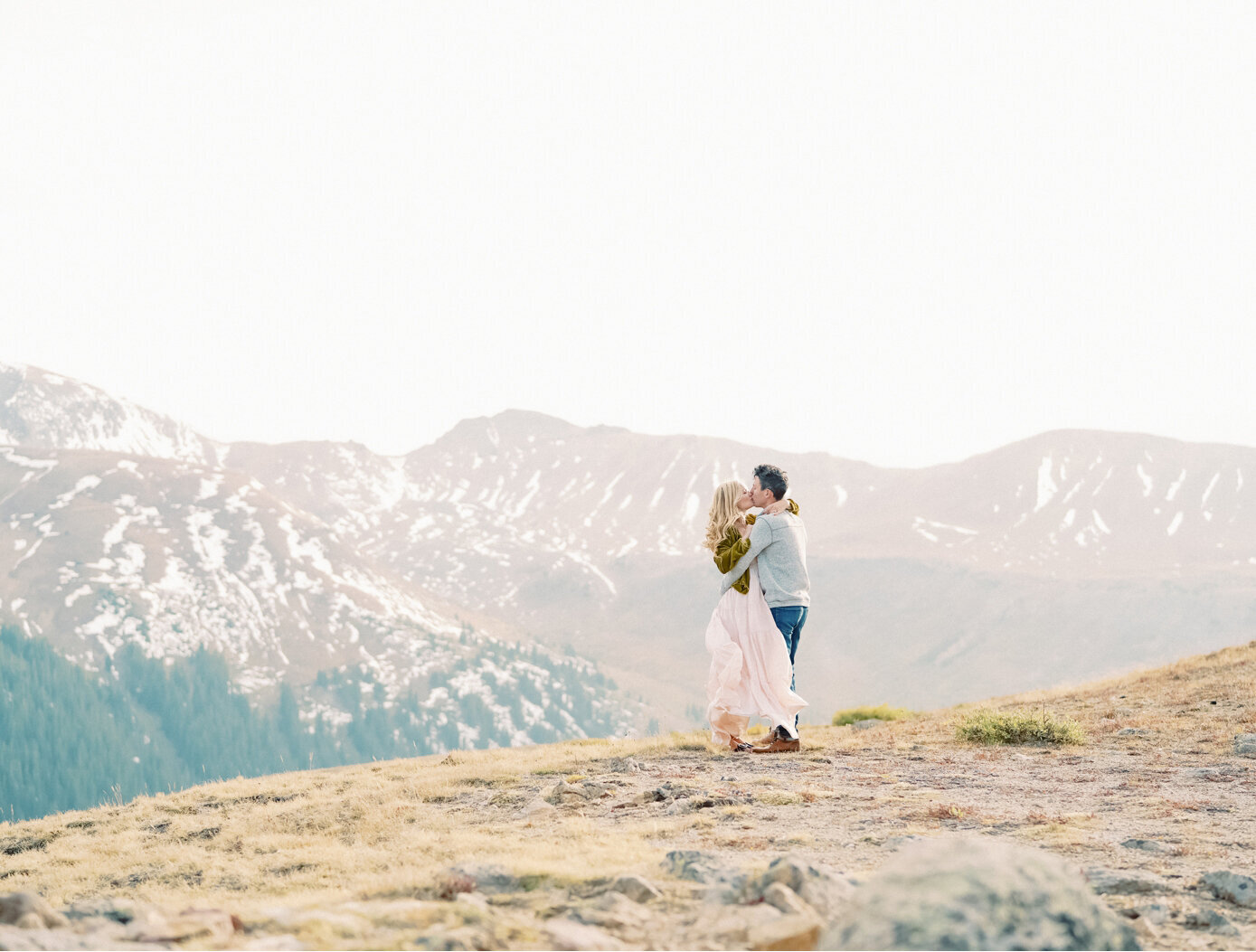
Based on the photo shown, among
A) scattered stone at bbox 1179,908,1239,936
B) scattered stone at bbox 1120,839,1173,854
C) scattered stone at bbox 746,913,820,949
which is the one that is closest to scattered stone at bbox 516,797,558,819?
scattered stone at bbox 746,913,820,949

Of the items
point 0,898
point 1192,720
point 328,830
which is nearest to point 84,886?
point 328,830

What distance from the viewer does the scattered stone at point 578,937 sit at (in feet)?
16.1

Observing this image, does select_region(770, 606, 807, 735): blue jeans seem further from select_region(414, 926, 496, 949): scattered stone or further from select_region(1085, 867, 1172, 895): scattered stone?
select_region(414, 926, 496, 949): scattered stone

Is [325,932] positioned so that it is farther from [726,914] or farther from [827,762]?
[827,762]

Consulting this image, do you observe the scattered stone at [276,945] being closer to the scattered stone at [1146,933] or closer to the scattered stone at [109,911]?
the scattered stone at [109,911]

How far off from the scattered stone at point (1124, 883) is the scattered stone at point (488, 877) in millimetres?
3817

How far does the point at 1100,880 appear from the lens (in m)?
6.14

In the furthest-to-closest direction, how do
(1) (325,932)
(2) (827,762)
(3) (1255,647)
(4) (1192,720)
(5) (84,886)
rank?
(3) (1255,647), (4) (1192,720), (2) (827,762), (5) (84,886), (1) (325,932)

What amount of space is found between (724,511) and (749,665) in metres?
2.22

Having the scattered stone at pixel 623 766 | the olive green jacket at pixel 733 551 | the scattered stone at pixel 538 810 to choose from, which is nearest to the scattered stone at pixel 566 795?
the scattered stone at pixel 538 810

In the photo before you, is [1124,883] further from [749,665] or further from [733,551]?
[733,551]

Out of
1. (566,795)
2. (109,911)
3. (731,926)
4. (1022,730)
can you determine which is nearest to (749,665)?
(566,795)

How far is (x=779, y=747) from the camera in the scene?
43.5ft

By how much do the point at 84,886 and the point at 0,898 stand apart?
3.59 metres
